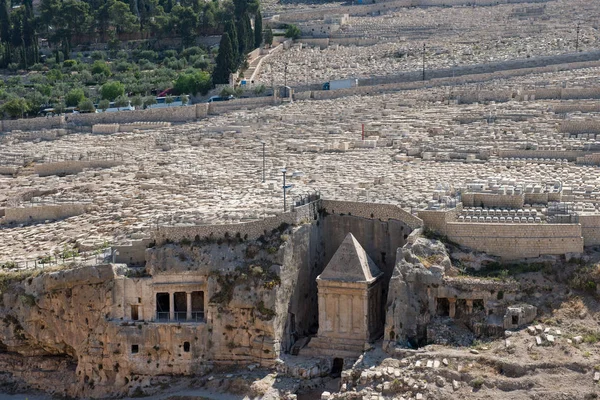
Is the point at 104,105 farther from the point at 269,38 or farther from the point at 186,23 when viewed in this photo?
the point at 186,23

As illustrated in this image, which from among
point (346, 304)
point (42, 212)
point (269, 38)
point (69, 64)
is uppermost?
point (269, 38)

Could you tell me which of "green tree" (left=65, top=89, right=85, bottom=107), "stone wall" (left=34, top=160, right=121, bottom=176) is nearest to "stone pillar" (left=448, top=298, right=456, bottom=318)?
"stone wall" (left=34, top=160, right=121, bottom=176)

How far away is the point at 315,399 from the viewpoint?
35.3m

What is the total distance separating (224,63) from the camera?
2680 inches

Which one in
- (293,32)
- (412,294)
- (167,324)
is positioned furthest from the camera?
(293,32)

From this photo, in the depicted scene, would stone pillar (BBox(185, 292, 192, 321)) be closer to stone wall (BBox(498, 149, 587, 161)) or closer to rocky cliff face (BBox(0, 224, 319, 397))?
rocky cliff face (BBox(0, 224, 319, 397))

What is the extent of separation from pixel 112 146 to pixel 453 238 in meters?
23.3

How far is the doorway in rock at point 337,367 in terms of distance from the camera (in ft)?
120

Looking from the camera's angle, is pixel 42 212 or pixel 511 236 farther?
pixel 42 212

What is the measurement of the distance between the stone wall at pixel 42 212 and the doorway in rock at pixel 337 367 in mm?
11627

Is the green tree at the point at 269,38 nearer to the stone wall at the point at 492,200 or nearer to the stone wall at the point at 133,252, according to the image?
the stone wall at the point at 492,200

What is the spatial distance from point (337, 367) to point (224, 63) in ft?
111

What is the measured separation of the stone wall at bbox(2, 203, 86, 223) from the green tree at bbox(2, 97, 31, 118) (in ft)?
65.7

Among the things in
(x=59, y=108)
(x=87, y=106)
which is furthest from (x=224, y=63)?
(x=59, y=108)
